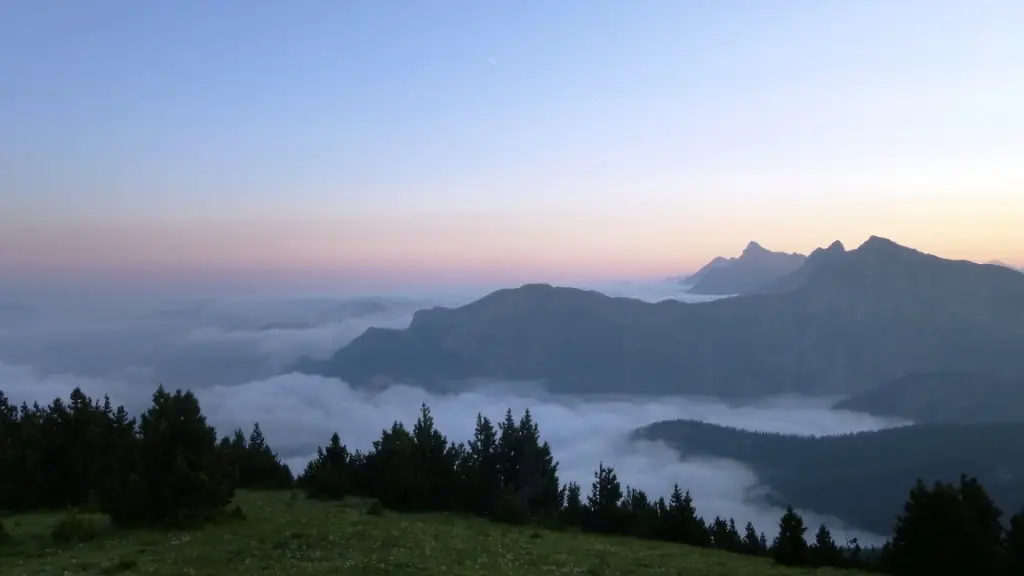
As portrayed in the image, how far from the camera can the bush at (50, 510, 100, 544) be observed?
25.5 metres

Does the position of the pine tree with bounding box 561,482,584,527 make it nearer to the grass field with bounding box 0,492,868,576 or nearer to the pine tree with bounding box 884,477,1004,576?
the grass field with bounding box 0,492,868,576

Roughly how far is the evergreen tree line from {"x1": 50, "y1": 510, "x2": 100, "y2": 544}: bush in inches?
73.1

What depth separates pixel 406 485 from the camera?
1757 inches

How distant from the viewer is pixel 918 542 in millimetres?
33906

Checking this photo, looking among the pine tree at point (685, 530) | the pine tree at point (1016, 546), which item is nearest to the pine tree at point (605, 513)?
the pine tree at point (685, 530)

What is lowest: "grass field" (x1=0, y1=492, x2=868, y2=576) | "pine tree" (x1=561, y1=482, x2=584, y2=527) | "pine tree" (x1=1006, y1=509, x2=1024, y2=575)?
"pine tree" (x1=561, y1=482, x2=584, y2=527)

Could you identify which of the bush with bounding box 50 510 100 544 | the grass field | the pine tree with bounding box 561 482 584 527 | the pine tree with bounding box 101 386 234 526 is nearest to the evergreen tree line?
the pine tree with bounding box 101 386 234 526

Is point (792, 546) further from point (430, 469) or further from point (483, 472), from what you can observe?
point (430, 469)

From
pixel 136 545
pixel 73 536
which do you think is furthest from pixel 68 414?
pixel 136 545

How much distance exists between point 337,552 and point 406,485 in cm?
2203

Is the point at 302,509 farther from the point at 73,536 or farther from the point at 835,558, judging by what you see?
the point at 835,558

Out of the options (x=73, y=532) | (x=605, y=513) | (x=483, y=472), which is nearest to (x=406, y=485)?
(x=483, y=472)

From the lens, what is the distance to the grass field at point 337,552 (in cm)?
2088

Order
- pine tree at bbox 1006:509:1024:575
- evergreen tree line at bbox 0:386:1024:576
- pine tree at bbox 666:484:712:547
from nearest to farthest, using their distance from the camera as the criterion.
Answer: evergreen tree line at bbox 0:386:1024:576 < pine tree at bbox 1006:509:1024:575 < pine tree at bbox 666:484:712:547
